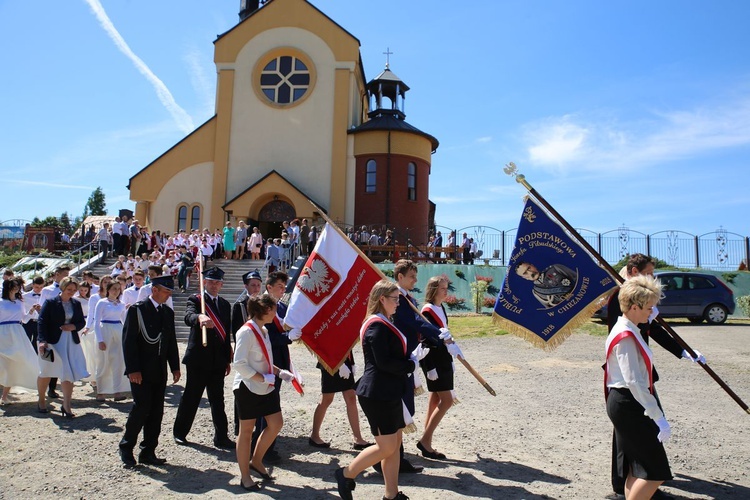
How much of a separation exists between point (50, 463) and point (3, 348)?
3575mm

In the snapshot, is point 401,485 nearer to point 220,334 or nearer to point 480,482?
point 480,482

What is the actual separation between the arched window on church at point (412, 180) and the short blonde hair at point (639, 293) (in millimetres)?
25452

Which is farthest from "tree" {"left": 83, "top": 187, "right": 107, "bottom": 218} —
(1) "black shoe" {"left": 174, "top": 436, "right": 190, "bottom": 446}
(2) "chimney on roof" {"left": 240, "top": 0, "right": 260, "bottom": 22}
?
(1) "black shoe" {"left": 174, "top": 436, "right": 190, "bottom": 446}

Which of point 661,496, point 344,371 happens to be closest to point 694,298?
point 661,496

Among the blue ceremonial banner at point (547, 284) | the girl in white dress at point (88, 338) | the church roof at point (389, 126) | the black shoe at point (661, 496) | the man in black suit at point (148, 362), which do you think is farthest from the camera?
the church roof at point (389, 126)

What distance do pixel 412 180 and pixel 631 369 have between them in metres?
26.2

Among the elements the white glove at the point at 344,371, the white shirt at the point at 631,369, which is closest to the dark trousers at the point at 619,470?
the white shirt at the point at 631,369

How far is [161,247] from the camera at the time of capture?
24.6 meters

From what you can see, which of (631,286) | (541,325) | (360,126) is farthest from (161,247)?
(631,286)

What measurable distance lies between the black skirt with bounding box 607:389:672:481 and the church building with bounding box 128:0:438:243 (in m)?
24.4

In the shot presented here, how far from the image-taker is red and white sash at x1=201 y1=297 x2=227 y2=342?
6.42 metres

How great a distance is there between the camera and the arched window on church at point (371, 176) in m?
29.2

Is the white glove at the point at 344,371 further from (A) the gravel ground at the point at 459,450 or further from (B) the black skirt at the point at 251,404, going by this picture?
(B) the black skirt at the point at 251,404

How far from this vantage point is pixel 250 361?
5.21 m
